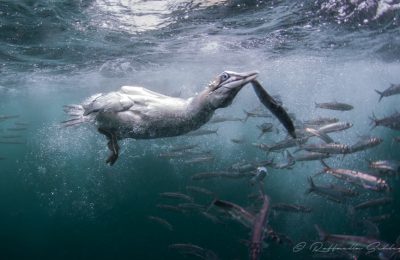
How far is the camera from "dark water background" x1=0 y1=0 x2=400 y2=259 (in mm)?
13961

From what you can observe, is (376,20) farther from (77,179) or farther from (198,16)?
(77,179)

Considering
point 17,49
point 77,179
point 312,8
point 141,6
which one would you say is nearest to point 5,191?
point 77,179

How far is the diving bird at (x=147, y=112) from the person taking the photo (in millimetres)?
4035

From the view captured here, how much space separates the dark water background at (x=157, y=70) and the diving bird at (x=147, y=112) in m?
8.77

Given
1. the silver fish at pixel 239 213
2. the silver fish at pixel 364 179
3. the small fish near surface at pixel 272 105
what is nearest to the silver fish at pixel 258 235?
the silver fish at pixel 239 213

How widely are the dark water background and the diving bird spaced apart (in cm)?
877

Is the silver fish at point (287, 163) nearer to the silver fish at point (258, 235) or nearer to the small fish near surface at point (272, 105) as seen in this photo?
the silver fish at point (258, 235)

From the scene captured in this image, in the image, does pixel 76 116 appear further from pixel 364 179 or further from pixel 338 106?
pixel 338 106

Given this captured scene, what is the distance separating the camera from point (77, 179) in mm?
31312

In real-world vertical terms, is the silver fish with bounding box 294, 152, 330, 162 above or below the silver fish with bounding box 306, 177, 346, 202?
above

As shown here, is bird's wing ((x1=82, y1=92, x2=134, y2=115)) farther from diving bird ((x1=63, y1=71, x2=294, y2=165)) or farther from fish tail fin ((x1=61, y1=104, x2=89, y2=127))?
fish tail fin ((x1=61, y1=104, x2=89, y2=127))

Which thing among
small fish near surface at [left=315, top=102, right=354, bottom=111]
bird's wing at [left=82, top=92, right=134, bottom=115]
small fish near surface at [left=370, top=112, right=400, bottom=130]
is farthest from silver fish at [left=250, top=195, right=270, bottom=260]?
small fish near surface at [left=370, top=112, right=400, bottom=130]

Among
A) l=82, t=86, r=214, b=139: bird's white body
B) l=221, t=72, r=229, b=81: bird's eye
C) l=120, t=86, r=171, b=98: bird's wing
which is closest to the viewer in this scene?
l=221, t=72, r=229, b=81: bird's eye

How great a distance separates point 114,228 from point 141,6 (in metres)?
16.4
